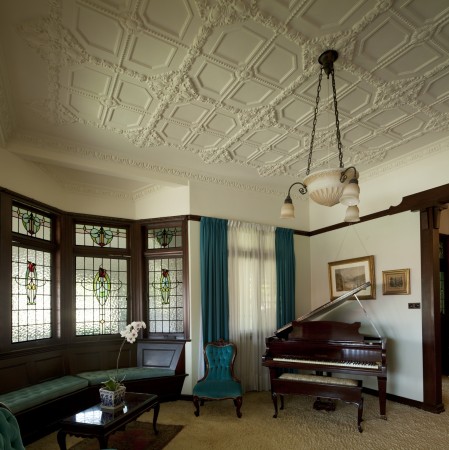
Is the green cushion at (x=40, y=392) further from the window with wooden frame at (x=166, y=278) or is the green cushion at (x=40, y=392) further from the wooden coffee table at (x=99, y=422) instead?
the window with wooden frame at (x=166, y=278)

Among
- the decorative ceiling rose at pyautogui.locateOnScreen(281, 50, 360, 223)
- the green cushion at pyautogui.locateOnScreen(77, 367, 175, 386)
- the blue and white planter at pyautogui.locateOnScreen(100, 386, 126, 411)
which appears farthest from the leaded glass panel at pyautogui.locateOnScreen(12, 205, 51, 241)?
the decorative ceiling rose at pyautogui.locateOnScreen(281, 50, 360, 223)

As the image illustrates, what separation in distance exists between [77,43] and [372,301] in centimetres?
526

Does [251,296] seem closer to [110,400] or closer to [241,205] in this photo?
[241,205]

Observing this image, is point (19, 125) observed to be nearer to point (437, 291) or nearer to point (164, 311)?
point (164, 311)

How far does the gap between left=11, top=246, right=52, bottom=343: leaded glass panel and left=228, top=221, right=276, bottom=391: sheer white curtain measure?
2.81m

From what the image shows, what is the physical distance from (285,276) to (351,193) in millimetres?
3882

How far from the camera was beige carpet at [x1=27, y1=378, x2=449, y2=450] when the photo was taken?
3877 mm

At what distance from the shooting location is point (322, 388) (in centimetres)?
457

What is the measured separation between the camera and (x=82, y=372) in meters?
5.43

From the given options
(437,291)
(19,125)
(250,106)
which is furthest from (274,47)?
(437,291)

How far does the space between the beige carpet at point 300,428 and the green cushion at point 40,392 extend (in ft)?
1.52

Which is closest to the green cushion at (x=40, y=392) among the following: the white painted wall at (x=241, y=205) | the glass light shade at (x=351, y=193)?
the white painted wall at (x=241, y=205)

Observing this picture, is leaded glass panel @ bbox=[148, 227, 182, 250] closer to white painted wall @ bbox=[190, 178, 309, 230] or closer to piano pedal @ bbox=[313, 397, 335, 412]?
white painted wall @ bbox=[190, 178, 309, 230]

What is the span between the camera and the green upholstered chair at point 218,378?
15.3 ft
